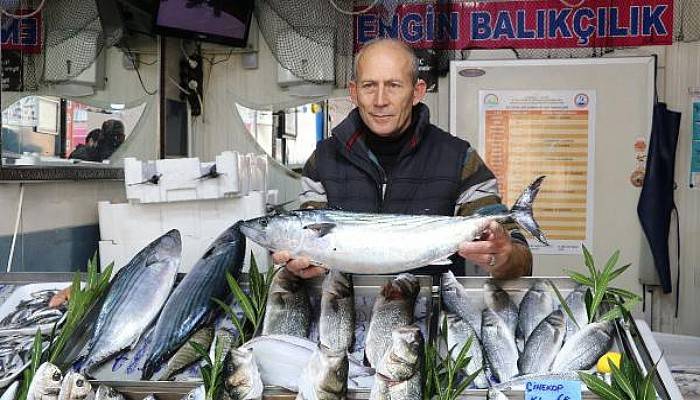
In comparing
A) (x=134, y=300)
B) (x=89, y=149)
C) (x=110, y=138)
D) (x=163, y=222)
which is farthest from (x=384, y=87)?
(x=110, y=138)

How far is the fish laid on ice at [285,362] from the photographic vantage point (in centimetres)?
146

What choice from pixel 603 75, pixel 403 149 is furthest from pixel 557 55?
pixel 403 149

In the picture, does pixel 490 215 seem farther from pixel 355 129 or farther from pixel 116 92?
pixel 116 92

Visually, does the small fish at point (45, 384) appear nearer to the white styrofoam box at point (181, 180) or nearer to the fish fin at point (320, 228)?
the fish fin at point (320, 228)

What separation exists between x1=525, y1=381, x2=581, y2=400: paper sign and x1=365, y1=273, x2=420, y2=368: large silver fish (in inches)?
12.9

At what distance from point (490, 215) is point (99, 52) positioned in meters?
3.18

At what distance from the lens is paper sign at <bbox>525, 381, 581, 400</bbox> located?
1.34m

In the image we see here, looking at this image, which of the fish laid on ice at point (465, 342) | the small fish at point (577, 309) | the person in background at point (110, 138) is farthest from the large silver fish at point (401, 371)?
the person in background at point (110, 138)

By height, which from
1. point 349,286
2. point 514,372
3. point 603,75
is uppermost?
point 603,75

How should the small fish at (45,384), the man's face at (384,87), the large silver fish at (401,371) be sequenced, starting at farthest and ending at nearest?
1. the man's face at (384,87)
2. the small fish at (45,384)
3. the large silver fish at (401,371)

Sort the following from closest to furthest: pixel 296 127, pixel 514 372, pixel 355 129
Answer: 1. pixel 514 372
2. pixel 355 129
3. pixel 296 127

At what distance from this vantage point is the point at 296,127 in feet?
15.9

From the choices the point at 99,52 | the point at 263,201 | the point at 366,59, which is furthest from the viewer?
the point at 99,52

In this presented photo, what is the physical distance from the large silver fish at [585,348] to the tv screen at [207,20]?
11.8 ft
